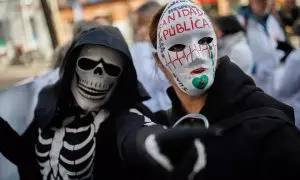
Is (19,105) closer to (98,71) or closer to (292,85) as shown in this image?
(98,71)

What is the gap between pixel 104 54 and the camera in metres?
1.93

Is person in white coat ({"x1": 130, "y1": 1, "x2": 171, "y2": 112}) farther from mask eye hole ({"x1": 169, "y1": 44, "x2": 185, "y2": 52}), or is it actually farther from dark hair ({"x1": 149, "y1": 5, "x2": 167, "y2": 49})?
mask eye hole ({"x1": 169, "y1": 44, "x2": 185, "y2": 52})

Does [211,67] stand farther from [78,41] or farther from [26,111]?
[26,111]

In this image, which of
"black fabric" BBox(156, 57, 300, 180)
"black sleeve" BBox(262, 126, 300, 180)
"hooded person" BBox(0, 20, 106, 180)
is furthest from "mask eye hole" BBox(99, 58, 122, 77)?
"black sleeve" BBox(262, 126, 300, 180)

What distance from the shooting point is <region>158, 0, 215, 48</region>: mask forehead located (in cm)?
147

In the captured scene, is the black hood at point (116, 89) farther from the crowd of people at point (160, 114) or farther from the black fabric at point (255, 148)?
the black fabric at point (255, 148)

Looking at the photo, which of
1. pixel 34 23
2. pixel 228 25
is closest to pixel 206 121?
pixel 228 25

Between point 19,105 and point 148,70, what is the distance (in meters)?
0.89

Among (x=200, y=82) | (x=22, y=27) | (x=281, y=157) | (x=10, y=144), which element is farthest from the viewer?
(x=22, y=27)

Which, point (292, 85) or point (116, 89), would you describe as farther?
point (292, 85)

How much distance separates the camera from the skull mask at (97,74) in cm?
191

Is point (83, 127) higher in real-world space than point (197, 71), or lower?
lower

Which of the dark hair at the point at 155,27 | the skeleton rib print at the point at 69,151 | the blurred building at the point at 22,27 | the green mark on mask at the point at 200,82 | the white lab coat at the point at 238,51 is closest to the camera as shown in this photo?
the green mark on mask at the point at 200,82

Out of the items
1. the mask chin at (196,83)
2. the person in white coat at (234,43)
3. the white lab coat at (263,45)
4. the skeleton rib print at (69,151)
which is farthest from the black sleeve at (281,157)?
the white lab coat at (263,45)
